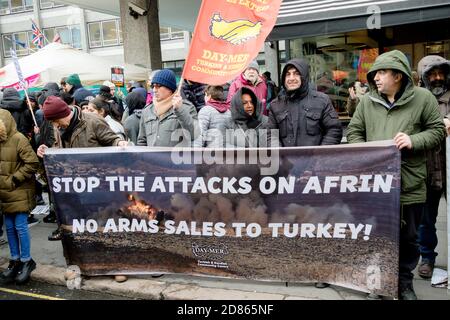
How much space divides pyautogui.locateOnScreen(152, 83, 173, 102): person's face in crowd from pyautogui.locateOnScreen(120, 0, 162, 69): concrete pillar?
845 centimetres

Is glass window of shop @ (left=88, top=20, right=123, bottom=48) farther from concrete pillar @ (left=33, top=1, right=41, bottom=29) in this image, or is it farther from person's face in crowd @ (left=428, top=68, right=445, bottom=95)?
person's face in crowd @ (left=428, top=68, right=445, bottom=95)

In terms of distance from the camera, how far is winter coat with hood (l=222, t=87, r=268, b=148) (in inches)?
161

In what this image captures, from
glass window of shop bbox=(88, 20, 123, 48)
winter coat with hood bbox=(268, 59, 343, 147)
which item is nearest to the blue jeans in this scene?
winter coat with hood bbox=(268, 59, 343, 147)

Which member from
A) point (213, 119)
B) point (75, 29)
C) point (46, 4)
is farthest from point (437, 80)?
point (46, 4)

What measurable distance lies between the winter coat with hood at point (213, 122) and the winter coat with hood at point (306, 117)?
1.90 feet

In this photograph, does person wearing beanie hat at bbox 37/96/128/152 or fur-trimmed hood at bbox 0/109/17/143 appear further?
fur-trimmed hood at bbox 0/109/17/143

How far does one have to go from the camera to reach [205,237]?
3898mm

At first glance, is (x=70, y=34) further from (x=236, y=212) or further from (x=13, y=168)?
(x=236, y=212)

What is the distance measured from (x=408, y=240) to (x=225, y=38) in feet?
7.27

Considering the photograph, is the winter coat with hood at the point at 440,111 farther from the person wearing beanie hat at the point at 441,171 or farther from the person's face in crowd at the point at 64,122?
the person's face in crowd at the point at 64,122

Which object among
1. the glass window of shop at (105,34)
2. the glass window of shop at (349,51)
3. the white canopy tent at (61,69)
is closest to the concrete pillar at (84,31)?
the glass window of shop at (105,34)

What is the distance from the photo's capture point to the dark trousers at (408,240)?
11.3 ft

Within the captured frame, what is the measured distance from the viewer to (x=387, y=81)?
3422 mm
